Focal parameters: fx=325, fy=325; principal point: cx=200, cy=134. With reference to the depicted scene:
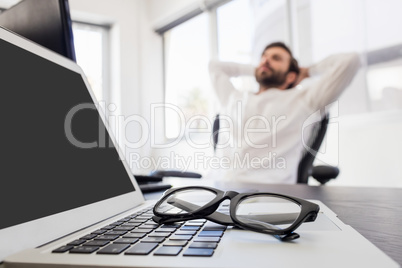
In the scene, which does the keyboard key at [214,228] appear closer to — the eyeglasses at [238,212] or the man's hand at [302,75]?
the eyeglasses at [238,212]

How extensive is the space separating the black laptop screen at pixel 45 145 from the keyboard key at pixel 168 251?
0.13 meters

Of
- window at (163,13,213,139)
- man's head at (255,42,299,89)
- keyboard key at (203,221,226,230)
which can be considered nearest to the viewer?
keyboard key at (203,221,226,230)

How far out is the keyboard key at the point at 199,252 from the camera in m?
0.25

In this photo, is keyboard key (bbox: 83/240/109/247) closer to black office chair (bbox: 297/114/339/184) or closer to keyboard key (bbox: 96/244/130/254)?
keyboard key (bbox: 96/244/130/254)

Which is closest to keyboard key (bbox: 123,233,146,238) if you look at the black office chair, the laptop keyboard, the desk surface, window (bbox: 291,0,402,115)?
the laptop keyboard

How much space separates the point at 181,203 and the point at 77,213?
0.13 metres

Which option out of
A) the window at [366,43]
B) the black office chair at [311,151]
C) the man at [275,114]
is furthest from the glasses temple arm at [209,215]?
the window at [366,43]

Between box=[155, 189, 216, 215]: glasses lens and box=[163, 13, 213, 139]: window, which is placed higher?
box=[163, 13, 213, 139]: window

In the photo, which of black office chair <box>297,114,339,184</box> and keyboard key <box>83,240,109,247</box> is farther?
black office chair <box>297,114,339,184</box>

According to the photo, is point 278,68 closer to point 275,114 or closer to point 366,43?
point 275,114

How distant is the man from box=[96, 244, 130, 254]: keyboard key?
52.1 inches

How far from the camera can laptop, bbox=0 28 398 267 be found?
0.25 m

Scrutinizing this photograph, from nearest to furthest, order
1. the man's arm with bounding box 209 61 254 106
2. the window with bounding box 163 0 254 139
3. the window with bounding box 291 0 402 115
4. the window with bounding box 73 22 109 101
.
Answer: the window with bounding box 291 0 402 115, the man's arm with bounding box 209 61 254 106, the window with bounding box 163 0 254 139, the window with bounding box 73 22 109 101

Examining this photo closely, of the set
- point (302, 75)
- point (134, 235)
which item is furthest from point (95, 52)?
point (134, 235)
